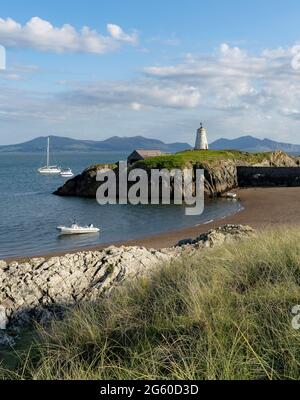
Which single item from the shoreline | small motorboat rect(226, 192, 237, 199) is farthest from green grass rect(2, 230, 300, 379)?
small motorboat rect(226, 192, 237, 199)

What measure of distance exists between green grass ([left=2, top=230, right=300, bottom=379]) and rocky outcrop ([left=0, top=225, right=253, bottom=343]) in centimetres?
318

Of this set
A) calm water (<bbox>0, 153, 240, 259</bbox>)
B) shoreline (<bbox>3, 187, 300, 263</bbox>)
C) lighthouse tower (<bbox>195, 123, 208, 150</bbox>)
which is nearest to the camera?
shoreline (<bbox>3, 187, 300, 263</bbox>)

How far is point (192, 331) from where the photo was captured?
15.4ft

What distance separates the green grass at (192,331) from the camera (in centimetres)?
410

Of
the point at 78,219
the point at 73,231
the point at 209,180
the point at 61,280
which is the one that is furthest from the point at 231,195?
the point at 61,280

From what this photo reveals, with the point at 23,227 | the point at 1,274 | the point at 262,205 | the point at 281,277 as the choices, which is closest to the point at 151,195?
the point at 262,205

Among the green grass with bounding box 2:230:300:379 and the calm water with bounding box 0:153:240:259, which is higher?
the green grass with bounding box 2:230:300:379

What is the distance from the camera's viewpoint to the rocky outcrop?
9828mm

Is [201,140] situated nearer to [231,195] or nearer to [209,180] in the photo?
[209,180]

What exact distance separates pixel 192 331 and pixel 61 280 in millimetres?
7075

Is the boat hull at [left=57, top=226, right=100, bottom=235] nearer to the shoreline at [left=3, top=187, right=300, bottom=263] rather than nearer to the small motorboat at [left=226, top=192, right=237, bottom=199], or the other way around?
the shoreline at [left=3, top=187, right=300, bottom=263]

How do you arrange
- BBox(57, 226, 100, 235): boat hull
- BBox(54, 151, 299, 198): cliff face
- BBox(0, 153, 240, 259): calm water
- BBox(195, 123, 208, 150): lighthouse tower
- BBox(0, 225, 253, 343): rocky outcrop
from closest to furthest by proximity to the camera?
BBox(0, 225, 253, 343): rocky outcrop, BBox(0, 153, 240, 259): calm water, BBox(57, 226, 100, 235): boat hull, BBox(54, 151, 299, 198): cliff face, BBox(195, 123, 208, 150): lighthouse tower

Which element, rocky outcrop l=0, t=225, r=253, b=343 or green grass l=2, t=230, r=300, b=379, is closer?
green grass l=2, t=230, r=300, b=379

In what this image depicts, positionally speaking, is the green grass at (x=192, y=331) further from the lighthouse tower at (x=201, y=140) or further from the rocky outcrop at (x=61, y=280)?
the lighthouse tower at (x=201, y=140)
